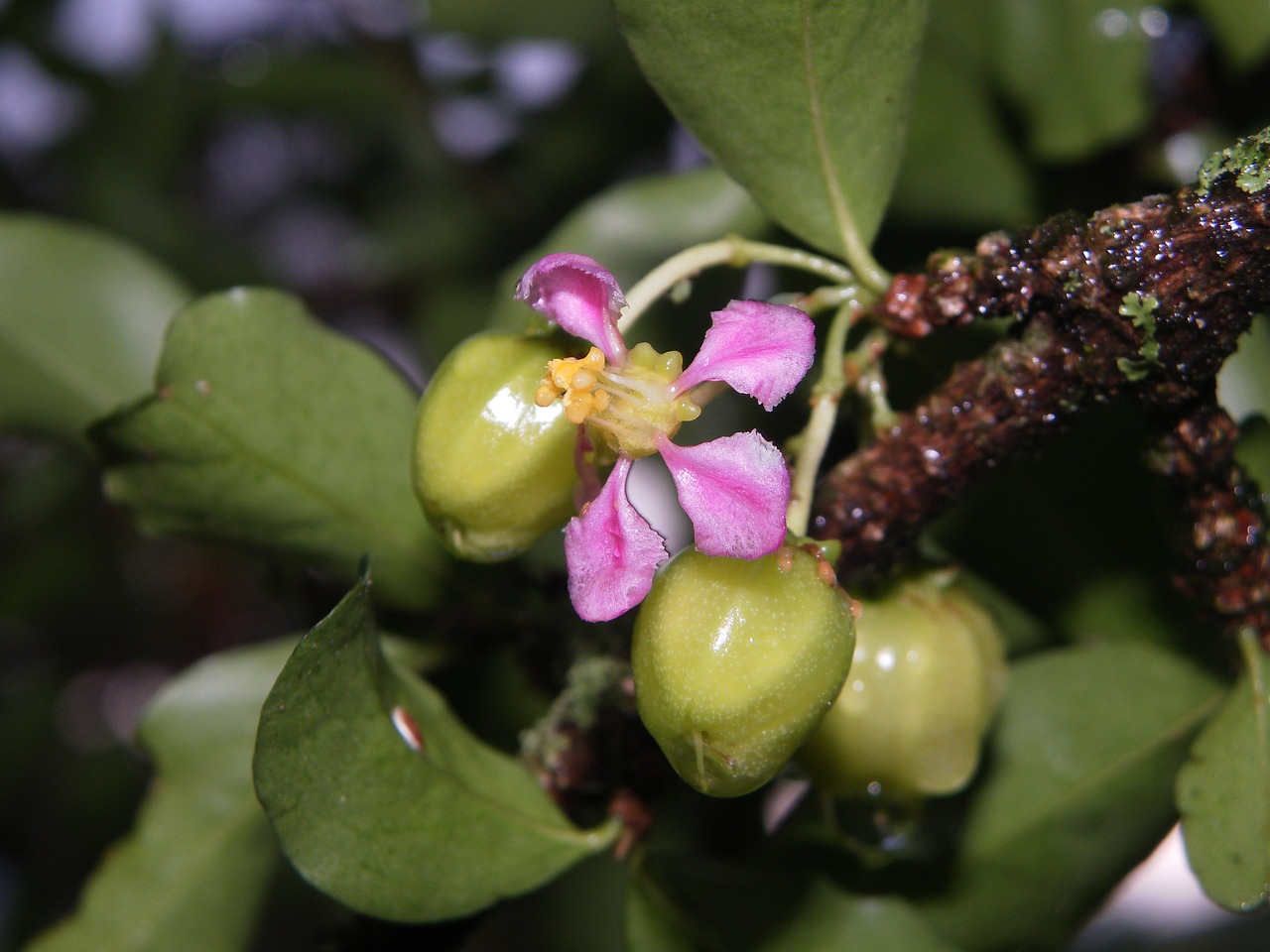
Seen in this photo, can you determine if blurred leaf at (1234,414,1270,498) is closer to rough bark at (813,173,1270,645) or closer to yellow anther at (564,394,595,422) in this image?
rough bark at (813,173,1270,645)

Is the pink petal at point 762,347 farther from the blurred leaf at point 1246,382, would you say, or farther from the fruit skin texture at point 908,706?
the blurred leaf at point 1246,382

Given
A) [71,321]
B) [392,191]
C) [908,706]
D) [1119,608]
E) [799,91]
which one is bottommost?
[392,191]

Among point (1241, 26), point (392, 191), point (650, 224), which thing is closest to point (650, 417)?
point (650, 224)

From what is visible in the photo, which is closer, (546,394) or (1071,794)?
(546,394)

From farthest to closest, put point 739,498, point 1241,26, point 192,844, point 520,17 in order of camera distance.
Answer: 1. point 520,17
2. point 1241,26
3. point 192,844
4. point 739,498

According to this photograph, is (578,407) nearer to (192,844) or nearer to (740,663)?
(740,663)

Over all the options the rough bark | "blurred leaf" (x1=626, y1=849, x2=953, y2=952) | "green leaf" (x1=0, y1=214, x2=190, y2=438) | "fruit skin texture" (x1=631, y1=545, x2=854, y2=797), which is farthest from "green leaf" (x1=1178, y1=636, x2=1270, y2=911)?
"green leaf" (x1=0, y1=214, x2=190, y2=438)

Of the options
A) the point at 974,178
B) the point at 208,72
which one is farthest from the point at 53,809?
the point at 974,178

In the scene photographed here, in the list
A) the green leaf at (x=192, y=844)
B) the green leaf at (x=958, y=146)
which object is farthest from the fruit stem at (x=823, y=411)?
the green leaf at (x=192, y=844)
